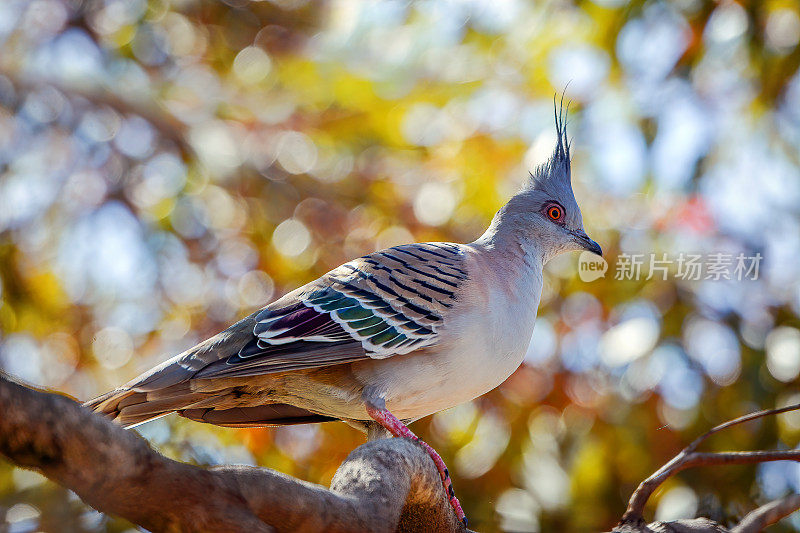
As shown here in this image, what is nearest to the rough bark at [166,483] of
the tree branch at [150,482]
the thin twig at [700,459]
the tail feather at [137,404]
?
the tree branch at [150,482]

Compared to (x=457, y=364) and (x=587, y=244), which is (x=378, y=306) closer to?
(x=457, y=364)

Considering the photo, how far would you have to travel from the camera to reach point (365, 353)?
116 inches

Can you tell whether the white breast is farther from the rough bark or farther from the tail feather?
the rough bark

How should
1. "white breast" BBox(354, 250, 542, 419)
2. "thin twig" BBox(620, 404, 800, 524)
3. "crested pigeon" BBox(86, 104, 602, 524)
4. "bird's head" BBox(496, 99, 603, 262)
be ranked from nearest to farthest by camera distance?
1. "thin twig" BBox(620, 404, 800, 524)
2. "crested pigeon" BBox(86, 104, 602, 524)
3. "white breast" BBox(354, 250, 542, 419)
4. "bird's head" BBox(496, 99, 603, 262)

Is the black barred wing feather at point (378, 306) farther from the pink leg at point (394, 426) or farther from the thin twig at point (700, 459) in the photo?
the thin twig at point (700, 459)

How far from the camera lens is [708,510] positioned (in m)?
3.09

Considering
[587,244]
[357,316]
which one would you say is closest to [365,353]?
[357,316]

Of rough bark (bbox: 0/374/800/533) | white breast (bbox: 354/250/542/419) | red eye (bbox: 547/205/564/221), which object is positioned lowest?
white breast (bbox: 354/250/542/419)

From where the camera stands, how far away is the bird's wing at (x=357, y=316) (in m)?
2.88

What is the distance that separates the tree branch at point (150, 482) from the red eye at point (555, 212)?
2051mm

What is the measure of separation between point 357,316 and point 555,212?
1.17 meters

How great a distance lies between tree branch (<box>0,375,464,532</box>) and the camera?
1351 mm

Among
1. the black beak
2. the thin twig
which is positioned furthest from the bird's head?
the thin twig

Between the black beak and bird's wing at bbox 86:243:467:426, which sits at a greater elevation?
the black beak
